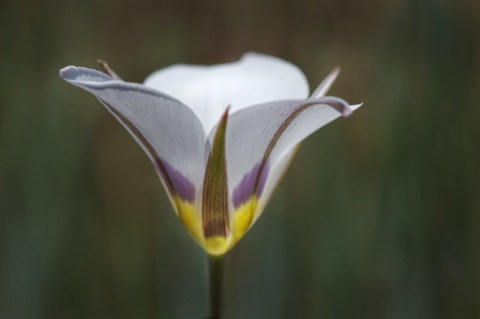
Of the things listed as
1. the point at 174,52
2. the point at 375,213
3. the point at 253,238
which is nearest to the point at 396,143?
the point at 375,213

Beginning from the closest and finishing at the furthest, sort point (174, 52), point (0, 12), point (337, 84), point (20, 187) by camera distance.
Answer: point (20, 187) → point (0, 12) → point (174, 52) → point (337, 84)

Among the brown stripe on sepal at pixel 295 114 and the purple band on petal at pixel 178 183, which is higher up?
the brown stripe on sepal at pixel 295 114

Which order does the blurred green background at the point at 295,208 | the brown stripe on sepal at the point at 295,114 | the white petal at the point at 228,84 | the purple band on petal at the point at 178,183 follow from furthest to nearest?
the blurred green background at the point at 295,208, the white petal at the point at 228,84, the purple band on petal at the point at 178,183, the brown stripe on sepal at the point at 295,114

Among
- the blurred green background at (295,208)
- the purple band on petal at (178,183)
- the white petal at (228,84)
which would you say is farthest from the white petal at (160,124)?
the blurred green background at (295,208)

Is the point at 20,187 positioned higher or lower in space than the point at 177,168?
lower

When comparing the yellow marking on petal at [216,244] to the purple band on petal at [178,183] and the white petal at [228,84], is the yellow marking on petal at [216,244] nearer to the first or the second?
the purple band on petal at [178,183]

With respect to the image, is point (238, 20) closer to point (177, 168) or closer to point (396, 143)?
point (396, 143)
